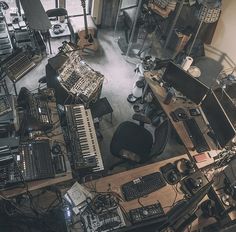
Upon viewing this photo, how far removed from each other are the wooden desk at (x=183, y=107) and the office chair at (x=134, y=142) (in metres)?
0.39

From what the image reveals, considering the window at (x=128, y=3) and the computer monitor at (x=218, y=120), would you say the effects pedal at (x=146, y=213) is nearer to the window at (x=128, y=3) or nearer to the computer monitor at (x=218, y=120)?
the computer monitor at (x=218, y=120)

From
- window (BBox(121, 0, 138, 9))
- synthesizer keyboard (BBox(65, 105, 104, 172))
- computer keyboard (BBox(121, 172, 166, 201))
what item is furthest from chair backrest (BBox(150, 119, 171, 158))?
window (BBox(121, 0, 138, 9))

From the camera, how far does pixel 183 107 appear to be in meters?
4.47

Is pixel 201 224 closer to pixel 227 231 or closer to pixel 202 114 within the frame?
pixel 227 231

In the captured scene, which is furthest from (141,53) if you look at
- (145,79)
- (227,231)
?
(227,231)

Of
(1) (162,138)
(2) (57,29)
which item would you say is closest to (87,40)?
(2) (57,29)

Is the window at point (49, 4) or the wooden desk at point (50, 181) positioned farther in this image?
the window at point (49, 4)

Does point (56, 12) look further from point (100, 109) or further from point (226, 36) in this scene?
point (226, 36)

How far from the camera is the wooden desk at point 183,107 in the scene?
13.2 ft

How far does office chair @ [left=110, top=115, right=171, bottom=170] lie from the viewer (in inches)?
153

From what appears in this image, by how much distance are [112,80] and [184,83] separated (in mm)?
1708

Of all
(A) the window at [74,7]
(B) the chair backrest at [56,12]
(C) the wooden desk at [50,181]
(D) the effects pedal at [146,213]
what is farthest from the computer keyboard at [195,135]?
(A) the window at [74,7]

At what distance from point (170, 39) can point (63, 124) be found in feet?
10.7

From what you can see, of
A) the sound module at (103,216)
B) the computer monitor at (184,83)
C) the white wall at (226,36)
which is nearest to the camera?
the sound module at (103,216)
